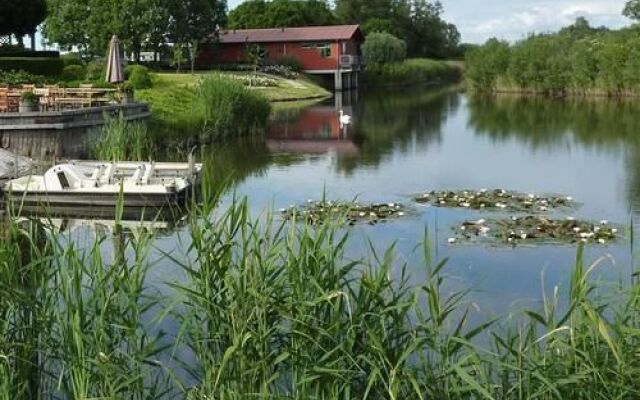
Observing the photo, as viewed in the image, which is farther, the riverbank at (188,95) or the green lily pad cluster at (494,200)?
the riverbank at (188,95)

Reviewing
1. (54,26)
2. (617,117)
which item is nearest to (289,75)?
(54,26)

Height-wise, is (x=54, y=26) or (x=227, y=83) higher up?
(x=54, y=26)

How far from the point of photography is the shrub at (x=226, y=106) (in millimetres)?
24672

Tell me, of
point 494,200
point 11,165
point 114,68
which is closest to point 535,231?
point 494,200

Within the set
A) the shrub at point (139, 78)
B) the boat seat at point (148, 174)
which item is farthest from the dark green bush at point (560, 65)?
the boat seat at point (148, 174)

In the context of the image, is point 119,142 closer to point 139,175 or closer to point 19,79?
point 139,175

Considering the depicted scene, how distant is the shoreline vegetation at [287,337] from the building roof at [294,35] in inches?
2068

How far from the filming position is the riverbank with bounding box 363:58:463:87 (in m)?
66.3

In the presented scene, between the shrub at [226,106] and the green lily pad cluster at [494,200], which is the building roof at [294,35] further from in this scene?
the green lily pad cluster at [494,200]

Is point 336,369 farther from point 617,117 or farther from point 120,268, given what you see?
point 617,117

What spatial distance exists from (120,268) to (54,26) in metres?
47.9

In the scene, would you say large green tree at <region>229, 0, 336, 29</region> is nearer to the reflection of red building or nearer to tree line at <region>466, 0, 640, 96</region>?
tree line at <region>466, 0, 640, 96</region>

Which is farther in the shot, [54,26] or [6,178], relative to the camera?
[54,26]

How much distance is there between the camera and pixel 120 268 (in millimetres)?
5254
